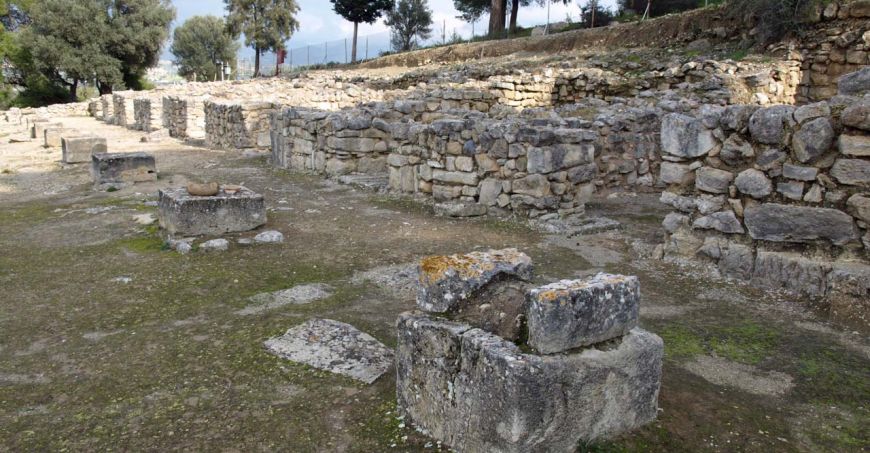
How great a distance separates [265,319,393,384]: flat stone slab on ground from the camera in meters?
4.42

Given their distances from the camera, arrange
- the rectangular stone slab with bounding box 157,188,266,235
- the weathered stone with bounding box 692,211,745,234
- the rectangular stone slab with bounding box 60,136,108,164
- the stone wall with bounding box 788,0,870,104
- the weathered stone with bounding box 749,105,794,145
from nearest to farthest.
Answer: the weathered stone with bounding box 749,105,794,145 < the weathered stone with bounding box 692,211,745,234 < the rectangular stone slab with bounding box 157,188,266,235 < the rectangular stone slab with bounding box 60,136,108,164 < the stone wall with bounding box 788,0,870,104

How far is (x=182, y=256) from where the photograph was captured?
739 centimetres

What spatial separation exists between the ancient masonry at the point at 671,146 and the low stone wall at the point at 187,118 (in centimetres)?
10

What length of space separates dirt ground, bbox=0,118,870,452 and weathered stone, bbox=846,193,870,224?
3.14ft

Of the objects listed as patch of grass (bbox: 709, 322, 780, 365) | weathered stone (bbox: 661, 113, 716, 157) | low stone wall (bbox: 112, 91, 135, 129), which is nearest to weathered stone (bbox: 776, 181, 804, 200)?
weathered stone (bbox: 661, 113, 716, 157)

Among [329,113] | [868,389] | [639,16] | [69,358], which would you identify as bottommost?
[69,358]

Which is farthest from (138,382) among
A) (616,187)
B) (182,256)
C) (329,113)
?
(329,113)

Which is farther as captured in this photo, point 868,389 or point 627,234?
point 627,234

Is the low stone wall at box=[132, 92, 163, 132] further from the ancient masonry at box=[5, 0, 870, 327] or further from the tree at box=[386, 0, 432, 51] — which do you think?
the tree at box=[386, 0, 432, 51]

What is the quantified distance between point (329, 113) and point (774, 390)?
10.9 m

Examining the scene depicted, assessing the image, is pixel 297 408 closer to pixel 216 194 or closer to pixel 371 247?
pixel 371 247

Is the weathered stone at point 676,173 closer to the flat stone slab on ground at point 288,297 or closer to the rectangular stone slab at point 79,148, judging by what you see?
the flat stone slab on ground at point 288,297

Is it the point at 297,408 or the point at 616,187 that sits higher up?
the point at 616,187

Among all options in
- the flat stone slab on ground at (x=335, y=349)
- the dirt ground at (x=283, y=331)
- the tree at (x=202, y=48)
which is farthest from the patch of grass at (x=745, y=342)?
the tree at (x=202, y=48)
